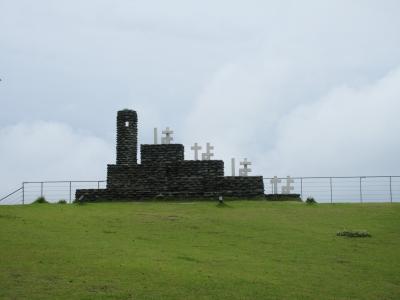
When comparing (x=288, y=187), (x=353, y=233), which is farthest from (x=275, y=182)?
(x=353, y=233)

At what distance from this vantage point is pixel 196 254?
15.6 m

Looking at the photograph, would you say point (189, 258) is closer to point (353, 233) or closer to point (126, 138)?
point (353, 233)

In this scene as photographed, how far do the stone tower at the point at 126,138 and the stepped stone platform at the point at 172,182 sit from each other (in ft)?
3.33

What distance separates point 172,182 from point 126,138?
3.82 meters

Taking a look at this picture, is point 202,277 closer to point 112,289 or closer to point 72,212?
point 112,289

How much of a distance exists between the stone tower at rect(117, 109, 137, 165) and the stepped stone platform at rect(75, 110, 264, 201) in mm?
1016

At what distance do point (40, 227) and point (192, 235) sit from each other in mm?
4713

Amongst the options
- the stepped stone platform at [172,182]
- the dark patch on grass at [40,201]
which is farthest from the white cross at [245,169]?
the dark patch on grass at [40,201]

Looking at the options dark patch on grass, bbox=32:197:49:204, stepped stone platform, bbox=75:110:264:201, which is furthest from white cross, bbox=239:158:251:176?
dark patch on grass, bbox=32:197:49:204

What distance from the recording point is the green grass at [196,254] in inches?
474

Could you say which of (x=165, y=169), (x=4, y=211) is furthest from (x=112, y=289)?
(x=165, y=169)

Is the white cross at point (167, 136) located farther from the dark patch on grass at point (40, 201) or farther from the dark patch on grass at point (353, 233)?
the dark patch on grass at point (353, 233)

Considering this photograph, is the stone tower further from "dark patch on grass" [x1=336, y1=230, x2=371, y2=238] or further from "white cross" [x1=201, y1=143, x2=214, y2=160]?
"dark patch on grass" [x1=336, y1=230, x2=371, y2=238]

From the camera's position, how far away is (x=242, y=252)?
1619 cm
